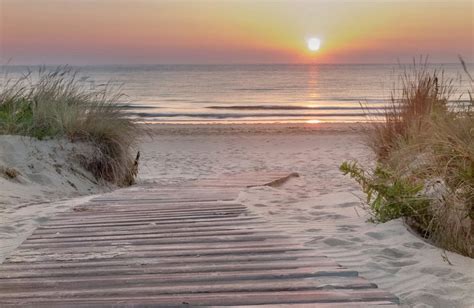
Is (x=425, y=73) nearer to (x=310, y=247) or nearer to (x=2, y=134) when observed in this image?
(x=310, y=247)

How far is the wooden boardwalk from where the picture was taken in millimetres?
2635

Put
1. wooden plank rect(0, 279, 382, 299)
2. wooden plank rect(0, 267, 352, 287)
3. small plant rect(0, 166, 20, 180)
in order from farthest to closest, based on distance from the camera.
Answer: small plant rect(0, 166, 20, 180)
wooden plank rect(0, 267, 352, 287)
wooden plank rect(0, 279, 382, 299)

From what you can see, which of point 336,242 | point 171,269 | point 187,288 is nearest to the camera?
point 187,288

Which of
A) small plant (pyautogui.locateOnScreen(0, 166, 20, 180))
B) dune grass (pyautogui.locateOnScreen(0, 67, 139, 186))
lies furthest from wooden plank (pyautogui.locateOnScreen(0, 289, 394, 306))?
dune grass (pyautogui.locateOnScreen(0, 67, 139, 186))

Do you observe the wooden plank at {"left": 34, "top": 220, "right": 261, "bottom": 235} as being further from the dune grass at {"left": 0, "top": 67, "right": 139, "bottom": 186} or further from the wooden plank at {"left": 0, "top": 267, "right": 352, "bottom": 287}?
the dune grass at {"left": 0, "top": 67, "right": 139, "bottom": 186}

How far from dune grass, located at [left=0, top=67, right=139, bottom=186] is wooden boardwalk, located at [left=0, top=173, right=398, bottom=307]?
254cm

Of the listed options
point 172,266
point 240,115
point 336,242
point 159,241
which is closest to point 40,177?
point 159,241

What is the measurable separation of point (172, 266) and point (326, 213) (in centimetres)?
197

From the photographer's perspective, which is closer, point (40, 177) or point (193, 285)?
point (193, 285)

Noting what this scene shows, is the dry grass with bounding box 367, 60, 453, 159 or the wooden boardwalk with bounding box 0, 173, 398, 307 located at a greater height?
the dry grass with bounding box 367, 60, 453, 159

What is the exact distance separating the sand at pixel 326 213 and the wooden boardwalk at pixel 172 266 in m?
0.20

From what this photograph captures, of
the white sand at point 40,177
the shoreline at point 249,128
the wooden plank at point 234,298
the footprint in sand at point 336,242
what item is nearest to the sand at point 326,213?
the footprint in sand at point 336,242

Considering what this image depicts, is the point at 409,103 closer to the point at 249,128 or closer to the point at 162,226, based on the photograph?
the point at 162,226

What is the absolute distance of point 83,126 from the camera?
7250 mm
